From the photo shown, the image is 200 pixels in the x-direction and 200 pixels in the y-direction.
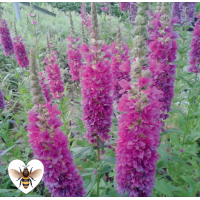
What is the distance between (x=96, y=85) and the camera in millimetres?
1912

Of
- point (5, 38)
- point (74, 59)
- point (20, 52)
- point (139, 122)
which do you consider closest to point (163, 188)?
point (139, 122)

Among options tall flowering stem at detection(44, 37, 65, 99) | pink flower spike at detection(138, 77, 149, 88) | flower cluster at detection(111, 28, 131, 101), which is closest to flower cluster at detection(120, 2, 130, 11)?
tall flowering stem at detection(44, 37, 65, 99)

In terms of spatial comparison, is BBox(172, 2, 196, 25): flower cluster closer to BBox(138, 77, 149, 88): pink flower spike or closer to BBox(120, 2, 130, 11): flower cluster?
BBox(120, 2, 130, 11): flower cluster

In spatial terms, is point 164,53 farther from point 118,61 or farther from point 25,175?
point 25,175

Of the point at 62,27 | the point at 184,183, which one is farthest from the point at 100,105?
the point at 62,27

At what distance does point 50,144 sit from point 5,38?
13.7 ft

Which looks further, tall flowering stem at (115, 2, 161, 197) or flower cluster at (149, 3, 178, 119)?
flower cluster at (149, 3, 178, 119)

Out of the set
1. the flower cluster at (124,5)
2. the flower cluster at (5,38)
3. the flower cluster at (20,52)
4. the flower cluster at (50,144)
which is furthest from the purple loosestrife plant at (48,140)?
the flower cluster at (124,5)

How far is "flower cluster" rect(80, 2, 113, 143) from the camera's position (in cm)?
192

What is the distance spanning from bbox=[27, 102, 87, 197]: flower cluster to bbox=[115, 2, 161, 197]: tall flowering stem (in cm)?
48

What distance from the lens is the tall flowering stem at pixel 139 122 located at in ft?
4.57

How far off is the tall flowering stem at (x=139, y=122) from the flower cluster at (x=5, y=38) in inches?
161

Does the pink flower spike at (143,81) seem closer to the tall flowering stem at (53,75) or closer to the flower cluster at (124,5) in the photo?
the tall flowering stem at (53,75)

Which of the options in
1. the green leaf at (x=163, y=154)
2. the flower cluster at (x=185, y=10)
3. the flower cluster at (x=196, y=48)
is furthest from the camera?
the flower cluster at (x=185, y=10)
